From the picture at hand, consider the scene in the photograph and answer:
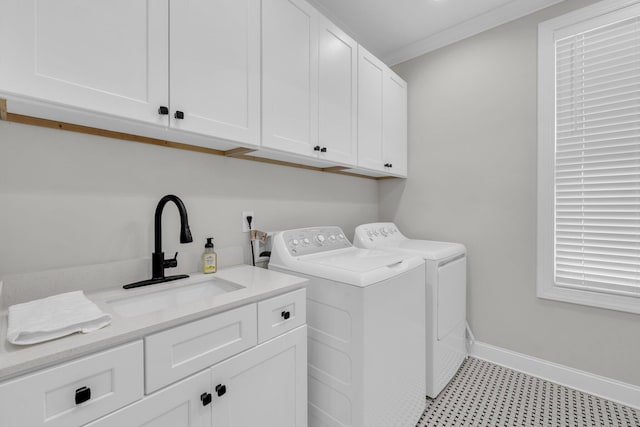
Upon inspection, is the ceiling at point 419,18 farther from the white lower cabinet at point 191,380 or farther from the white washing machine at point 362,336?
the white lower cabinet at point 191,380

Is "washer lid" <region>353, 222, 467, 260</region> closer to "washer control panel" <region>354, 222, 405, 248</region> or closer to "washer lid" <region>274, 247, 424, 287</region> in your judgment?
"washer control panel" <region>354, 222, 405, 248</region>

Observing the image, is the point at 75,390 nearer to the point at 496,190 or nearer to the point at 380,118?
the point at 380,118

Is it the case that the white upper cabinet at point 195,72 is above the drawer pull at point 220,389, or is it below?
above

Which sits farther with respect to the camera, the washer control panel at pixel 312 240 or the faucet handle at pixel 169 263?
the washer control panel at pixel 312 240

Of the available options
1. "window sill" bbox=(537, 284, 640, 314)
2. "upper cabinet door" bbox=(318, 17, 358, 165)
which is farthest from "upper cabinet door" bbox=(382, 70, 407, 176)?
"window sill" bbox=(537, 284, 640, 314)

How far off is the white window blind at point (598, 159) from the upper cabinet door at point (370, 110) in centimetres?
124

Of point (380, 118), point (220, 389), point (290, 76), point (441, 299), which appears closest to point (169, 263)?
point (220, 389)

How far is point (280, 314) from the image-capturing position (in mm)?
1187

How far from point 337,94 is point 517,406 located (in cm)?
230

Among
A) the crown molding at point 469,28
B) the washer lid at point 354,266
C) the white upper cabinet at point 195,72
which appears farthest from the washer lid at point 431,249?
the crown molding at point 469,28

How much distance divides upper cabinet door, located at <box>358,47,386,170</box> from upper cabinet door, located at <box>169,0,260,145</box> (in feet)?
3.01

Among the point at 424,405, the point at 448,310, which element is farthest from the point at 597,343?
the point at 424,405

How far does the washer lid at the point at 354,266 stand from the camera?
1295 mm

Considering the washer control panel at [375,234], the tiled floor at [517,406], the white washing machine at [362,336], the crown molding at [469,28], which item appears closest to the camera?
the white washing machine at [362,336]
